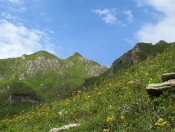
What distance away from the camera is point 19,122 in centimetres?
2156

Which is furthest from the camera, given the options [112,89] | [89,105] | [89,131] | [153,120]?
[112,89]

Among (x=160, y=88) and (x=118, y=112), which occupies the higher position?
(x=160, y=88)

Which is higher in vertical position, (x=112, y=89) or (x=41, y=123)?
(x=112, y=89)

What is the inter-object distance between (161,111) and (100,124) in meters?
2.50

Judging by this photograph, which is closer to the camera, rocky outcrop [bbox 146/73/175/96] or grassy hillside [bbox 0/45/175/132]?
grassy hillside [bbox 0/45/175/132]

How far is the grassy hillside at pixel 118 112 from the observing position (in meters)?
13.4

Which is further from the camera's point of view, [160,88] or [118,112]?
[118,112]

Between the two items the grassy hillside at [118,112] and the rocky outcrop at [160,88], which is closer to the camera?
the grassy hillside at [118,112]

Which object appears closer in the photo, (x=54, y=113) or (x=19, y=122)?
(x=54, y=113)

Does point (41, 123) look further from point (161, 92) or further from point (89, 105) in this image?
point (161, 92)

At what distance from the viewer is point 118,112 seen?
600 inches

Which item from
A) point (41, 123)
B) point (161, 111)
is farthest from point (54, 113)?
point (161, 111)

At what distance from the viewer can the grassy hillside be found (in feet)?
43.8

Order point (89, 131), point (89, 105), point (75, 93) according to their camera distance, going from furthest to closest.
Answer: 1. point (75, 93)
2. point (89, 105)
3. point (89, 131)
